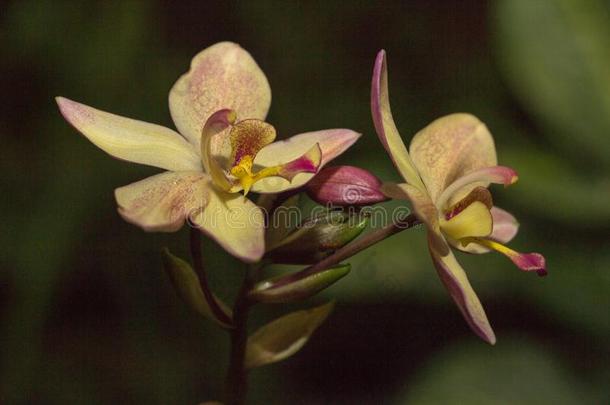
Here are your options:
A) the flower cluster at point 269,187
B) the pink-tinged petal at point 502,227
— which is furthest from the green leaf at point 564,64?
the flower cluster at point 269,187

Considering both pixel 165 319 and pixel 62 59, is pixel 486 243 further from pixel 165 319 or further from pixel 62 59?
A: pixel 62 59

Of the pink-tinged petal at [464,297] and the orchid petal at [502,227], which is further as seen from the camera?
the orchid petal at [502,227]

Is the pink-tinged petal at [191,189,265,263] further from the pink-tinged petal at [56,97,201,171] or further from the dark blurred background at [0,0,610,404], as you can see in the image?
the dark blurred background at [0,0,610,404]

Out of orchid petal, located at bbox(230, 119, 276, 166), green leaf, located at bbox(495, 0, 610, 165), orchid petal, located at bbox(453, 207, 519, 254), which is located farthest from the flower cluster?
green leaf, located at bbox(495, 0, 610, 165)

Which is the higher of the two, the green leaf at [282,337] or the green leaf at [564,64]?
the green leaf at [564,64]

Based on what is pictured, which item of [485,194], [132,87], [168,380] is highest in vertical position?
[485,194]

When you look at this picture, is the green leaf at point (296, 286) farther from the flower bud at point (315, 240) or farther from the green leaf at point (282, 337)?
the green leaf at point (282, 337)

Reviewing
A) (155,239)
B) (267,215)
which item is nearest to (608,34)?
(267,215)
